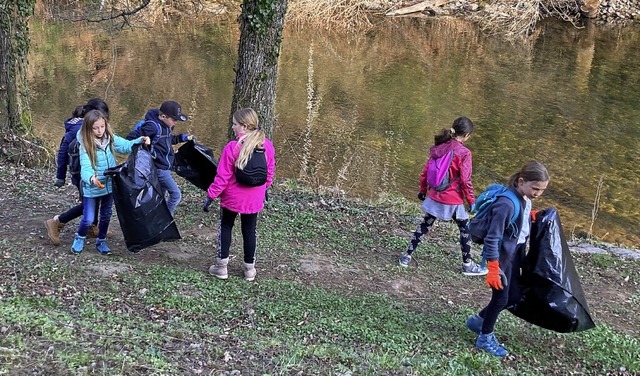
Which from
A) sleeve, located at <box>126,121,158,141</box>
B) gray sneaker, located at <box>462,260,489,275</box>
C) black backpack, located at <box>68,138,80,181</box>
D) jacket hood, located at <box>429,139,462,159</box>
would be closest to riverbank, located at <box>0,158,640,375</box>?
gray sneaker, located at <box>462,260,489,275</box>

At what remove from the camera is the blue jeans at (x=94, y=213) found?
5.89 metres

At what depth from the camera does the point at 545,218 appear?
198 inches

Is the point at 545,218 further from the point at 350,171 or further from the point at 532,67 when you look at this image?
the point at 532,67

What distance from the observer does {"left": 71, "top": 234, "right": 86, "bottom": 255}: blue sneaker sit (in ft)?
19.6

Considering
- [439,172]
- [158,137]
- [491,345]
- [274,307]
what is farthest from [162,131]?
[491,345]

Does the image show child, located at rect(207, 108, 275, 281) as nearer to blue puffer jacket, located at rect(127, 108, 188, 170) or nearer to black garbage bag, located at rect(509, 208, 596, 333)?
blue puffer jacket, located at rect(127, 108, 188, 170)

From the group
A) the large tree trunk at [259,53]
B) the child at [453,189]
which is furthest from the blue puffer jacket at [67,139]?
the child at [453,189]

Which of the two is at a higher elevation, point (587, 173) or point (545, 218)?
point (545, 218)

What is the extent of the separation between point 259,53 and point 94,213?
2848 mm

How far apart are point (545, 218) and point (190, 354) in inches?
115

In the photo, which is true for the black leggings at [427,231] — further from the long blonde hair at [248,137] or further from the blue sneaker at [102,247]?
the blue sneaker at [102,247]

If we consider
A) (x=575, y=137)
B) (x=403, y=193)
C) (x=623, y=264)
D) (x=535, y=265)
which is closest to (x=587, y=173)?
(x=575, y=137)

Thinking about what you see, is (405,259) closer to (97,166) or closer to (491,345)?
(491,345)

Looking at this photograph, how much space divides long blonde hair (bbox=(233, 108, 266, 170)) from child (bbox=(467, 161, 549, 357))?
79.7 inches
